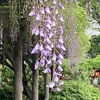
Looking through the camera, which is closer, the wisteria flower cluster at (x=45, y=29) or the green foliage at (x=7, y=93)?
the wisteria flower cluster at (x=45, y=29)

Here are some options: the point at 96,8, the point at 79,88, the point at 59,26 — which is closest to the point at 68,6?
the point at 59,26

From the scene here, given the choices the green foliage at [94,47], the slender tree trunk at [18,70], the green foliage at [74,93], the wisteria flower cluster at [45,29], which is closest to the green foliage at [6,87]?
the green foliage at [74,93]

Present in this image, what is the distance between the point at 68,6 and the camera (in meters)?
2.73

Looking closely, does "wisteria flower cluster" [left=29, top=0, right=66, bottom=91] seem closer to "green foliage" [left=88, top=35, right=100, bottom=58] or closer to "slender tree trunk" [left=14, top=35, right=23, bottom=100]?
"slender tree trunk" [left=14, top=35, right=23, bottom=100]

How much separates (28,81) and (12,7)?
3.16 metres

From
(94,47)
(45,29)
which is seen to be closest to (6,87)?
(45,29)

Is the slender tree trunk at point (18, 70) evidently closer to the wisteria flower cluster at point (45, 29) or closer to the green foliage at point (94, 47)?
the wisteria flower cluster at point (45, 29)

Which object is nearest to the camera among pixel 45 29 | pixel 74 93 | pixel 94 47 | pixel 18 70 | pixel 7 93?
pixel 45 29

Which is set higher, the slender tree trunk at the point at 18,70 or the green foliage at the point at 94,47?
the green foliage at the point at 94,47

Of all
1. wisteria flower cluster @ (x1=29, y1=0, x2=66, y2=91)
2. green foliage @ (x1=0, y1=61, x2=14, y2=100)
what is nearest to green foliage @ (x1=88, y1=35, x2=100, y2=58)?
green foliage @ (x1=0, y1=61, x2=14, y2=100)

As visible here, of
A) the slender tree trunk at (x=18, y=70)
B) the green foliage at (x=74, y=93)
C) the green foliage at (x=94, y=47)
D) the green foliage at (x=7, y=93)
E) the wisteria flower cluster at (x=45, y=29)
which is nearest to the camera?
the wisteria flower cluster at (x=45, y=29)

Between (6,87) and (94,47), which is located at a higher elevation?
(94,47)

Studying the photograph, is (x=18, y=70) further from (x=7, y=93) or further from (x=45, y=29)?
(x=7, y=93)

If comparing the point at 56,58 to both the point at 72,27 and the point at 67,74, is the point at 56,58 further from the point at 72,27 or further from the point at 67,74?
the point at 67,74
